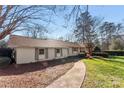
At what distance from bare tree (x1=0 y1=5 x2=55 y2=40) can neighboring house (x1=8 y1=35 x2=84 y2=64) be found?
392cm

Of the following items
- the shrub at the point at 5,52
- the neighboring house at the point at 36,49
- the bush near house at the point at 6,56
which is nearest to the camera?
the bush near house at the point at 6,56

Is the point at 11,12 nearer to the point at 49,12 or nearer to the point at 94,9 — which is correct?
the point at 49,12

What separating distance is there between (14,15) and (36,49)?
794 centimetres

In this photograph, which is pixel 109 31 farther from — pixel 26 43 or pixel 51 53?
pixel 51 53

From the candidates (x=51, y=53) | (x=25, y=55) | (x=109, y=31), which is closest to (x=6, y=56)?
(x=25, y=55)

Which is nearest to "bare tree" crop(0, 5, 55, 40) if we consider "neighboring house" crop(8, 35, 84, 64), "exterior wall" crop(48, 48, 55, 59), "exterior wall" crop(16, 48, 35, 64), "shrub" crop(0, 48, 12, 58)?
"neighboring house" crop(8, 35, 84, 64)

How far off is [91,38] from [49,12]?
3.98 m

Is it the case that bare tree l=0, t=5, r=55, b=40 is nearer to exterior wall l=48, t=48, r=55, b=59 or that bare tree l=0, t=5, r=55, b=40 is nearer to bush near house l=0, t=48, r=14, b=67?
bush near house l=0, t=48, r=14, b=67

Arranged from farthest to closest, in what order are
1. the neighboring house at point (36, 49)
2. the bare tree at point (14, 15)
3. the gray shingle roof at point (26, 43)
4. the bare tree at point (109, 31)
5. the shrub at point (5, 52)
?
the shrub at point (5, 52) → the neighboring house at point (36, 49) → the gray shingle roof at point (26, 43) → the bare tree at point (109, 31) → the bare tree at point (14, 15)

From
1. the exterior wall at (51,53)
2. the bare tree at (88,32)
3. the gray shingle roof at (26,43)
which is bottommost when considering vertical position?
the exterior wall at (51,53)

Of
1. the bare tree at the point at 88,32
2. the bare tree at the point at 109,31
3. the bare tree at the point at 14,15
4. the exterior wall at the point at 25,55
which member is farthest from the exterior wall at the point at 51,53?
the bare tree at the point at 14,15

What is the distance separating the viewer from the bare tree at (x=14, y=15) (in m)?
6.19

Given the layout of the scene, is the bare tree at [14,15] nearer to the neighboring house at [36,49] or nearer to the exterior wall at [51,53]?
the neighboring house at [36,49]

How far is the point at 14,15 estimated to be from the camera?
650 centimetres
